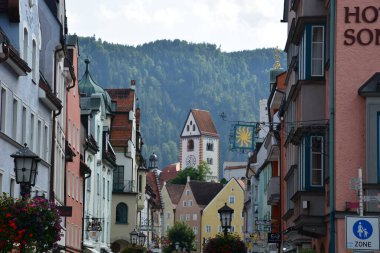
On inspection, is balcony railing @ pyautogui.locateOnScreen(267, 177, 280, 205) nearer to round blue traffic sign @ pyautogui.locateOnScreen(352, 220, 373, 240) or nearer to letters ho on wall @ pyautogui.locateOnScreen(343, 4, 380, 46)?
letters ho on wall @ pyautogui.locateOnScreen(343, 4, 380, 46)

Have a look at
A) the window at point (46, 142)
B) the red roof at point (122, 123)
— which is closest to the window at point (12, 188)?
the window at point (46, 142)

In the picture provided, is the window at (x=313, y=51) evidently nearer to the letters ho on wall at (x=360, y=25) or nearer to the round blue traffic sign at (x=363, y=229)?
the letters ho on wall at (x=360, y=25)

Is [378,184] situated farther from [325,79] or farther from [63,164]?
[63,164]

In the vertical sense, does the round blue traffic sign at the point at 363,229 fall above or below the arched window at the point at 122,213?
below

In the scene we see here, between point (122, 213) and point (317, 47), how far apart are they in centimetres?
5724

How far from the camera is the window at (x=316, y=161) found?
38719mm

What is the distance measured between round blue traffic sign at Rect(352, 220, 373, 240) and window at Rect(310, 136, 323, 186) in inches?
529

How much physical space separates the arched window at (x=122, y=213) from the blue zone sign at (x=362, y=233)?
69.3m

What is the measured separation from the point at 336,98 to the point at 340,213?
11.2 feet

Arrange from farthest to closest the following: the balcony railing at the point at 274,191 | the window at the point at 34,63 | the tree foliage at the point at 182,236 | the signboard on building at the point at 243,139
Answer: the tree foliage at the point at 182,236
the balcony railing at the point at 274,191
the signboard on building at the point at 243,139
the window at the point at 34,63

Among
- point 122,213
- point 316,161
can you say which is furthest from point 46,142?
point 122,213

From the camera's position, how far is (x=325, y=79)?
126ft

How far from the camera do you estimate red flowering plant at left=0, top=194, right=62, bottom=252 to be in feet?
77.5

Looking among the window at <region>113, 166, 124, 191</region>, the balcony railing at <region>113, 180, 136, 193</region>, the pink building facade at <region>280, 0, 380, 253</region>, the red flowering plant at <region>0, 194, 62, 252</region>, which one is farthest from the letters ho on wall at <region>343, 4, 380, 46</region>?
the balcony railing at <region>113, 180, 136, 193</region>
